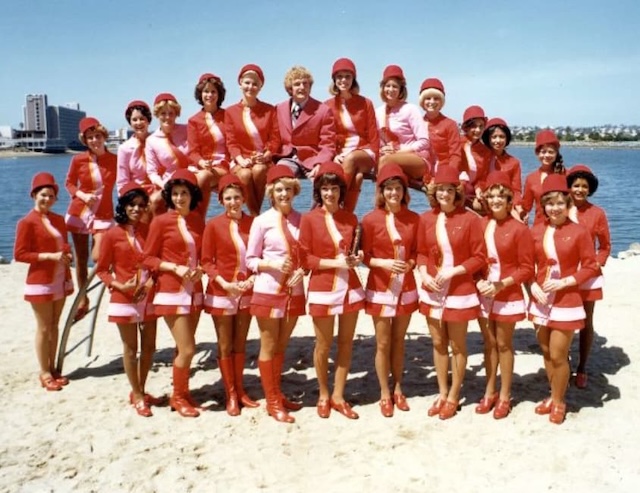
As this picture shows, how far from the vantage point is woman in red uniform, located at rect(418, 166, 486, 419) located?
5406 millimetres

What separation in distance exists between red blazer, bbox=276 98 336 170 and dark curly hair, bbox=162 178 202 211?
3.36ft

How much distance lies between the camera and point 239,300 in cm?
572

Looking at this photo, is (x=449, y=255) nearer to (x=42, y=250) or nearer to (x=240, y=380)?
(x=240, y=380)

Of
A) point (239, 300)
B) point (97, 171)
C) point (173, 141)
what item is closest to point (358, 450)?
point (239, 300)

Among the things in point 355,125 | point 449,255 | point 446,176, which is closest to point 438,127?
point 355,125

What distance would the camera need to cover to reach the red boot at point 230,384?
5.99m

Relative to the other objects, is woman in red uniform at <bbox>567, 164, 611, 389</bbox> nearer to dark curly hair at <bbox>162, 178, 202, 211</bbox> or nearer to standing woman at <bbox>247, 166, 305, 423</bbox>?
standing woman at <bbox>247, 166, 305, 423</bbox>

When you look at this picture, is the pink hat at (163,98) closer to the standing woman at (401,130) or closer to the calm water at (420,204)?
the standing woman at (401,130)

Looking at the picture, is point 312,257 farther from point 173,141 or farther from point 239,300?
point 173,141

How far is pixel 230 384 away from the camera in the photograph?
6113mm

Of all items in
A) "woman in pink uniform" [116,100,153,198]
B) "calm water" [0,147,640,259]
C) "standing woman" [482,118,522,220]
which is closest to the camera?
"standing woman" [482,118,522,220]

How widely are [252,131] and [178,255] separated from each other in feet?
5.01

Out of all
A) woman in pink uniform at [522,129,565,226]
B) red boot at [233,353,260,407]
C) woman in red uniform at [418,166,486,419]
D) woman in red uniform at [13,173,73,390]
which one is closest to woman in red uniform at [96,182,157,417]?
red boot at [233,353,260,407]

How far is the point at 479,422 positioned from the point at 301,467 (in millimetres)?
Answer: 1851
